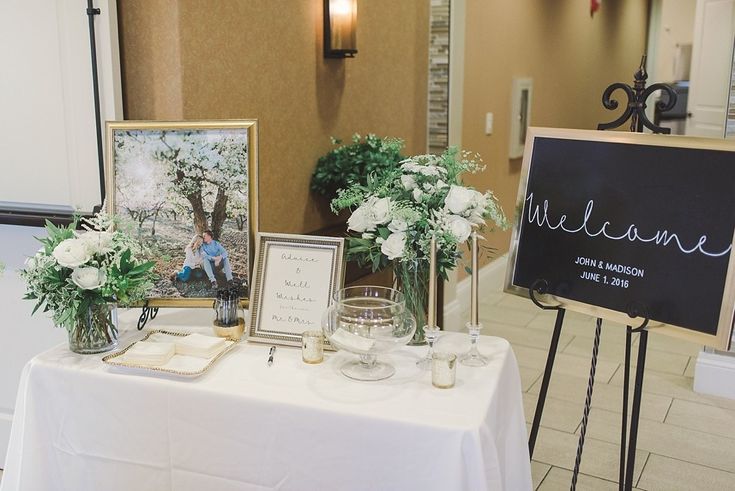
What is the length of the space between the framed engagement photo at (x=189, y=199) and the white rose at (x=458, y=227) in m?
0.56

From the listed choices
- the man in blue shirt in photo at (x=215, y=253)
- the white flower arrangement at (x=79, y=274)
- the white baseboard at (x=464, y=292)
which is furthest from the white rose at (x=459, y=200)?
the white baseboard at (x=464, y=292)

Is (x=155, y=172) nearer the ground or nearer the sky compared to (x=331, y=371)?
nearer the sky

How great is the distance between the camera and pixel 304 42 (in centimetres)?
→ 302

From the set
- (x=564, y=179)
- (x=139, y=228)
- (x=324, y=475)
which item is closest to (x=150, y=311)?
(x=139, y=228)

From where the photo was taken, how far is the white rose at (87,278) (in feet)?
5.83

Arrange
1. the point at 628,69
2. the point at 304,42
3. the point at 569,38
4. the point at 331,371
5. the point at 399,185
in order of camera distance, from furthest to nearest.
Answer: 1. the point at 628,69
2. the point at 569,38
3. the point at 304,42
4. the point at 399,185
5. the point at 331,371

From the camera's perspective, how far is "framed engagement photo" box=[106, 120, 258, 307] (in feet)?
6.69

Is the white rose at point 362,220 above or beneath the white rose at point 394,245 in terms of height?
above

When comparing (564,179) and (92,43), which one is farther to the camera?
(92,43)

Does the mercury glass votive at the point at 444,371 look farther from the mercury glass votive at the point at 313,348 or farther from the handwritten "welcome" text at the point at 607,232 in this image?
the handwritten "welcome" text at the point at 607,232

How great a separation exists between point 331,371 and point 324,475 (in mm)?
248

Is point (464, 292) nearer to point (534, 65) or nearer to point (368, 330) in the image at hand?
point (534, 65)

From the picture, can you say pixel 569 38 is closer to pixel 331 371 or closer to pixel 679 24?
pixel 679 24

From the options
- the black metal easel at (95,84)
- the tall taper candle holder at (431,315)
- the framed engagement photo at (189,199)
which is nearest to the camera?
the tall taper candle holder at (431,315)
